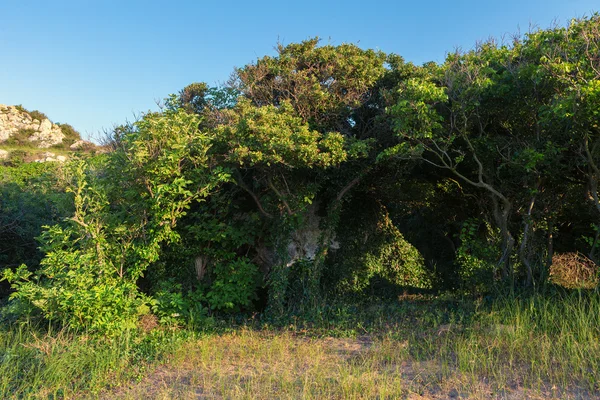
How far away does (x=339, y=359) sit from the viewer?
550 cm

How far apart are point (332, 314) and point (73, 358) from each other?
4233 millimetres

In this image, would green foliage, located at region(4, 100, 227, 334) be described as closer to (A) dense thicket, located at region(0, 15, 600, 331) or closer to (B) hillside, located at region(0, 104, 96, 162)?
(A) dense thicket, located at region(0, 15, 600, 331)

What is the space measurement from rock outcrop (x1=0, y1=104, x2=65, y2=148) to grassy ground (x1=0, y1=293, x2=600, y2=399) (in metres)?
31.5

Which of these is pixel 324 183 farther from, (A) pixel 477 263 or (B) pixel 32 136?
(B) pixel 32 136

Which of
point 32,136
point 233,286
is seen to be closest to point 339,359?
point 233,286

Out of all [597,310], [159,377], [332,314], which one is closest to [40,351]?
[159,377]

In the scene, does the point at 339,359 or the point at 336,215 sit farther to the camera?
the point at 336,215

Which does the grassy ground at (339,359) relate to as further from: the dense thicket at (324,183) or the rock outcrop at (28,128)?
the rock outcrop at (28,128)

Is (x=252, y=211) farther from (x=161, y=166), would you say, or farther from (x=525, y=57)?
(x=525, y=57)

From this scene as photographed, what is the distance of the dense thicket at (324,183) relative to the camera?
6273 millimetres

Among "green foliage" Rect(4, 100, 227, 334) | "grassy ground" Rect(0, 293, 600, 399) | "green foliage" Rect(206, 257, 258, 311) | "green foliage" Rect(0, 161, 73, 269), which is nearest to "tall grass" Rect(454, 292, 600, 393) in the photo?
"grassy ground" Rect(0, 293, 600, 399)

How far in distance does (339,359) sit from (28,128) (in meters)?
37.8

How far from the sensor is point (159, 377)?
16.5 feet

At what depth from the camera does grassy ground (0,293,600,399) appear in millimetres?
4438
